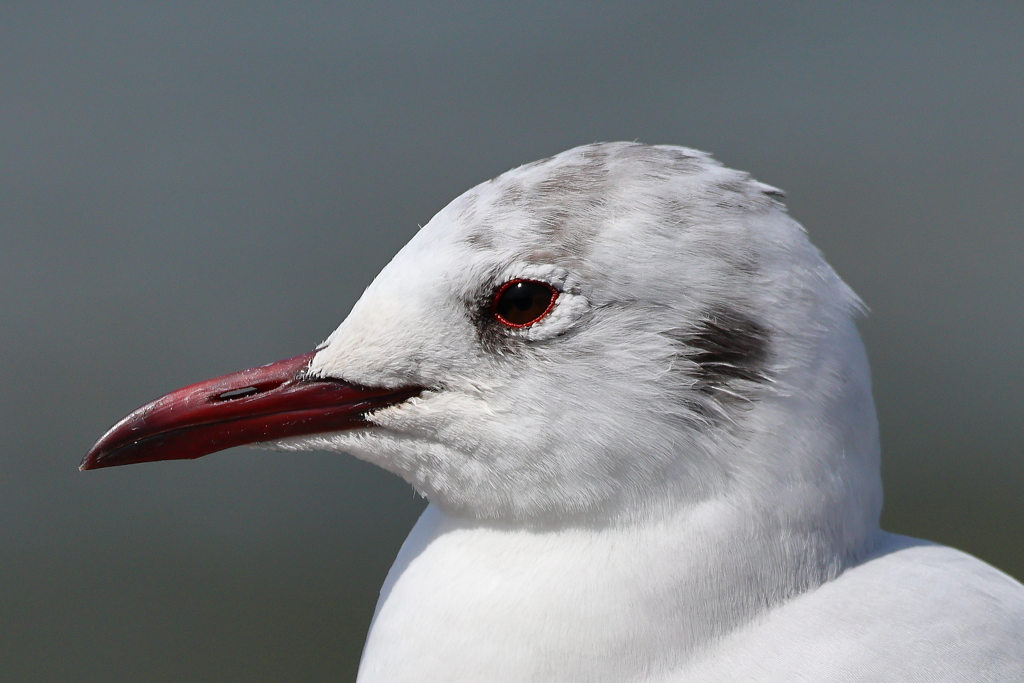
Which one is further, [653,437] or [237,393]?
[237,393]

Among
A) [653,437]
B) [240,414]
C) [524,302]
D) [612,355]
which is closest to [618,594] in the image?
[653,437]

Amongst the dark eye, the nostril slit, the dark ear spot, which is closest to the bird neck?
the dark ear spot

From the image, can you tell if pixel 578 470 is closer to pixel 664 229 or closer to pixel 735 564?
pixel 735 564

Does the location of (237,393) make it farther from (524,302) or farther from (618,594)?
(618,594)

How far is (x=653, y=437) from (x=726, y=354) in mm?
191

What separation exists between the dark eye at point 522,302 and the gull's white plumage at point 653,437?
0.06ft

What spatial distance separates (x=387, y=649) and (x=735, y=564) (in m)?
0.69

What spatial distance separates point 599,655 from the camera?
1679mm

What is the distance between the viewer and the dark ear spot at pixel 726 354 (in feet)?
5.39

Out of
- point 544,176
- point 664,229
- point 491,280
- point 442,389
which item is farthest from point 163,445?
point 664,229

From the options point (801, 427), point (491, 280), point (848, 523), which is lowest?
point (848, 523)

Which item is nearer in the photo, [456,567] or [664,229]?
[664,229]

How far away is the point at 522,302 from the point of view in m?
1.68

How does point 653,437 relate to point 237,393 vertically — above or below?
below
